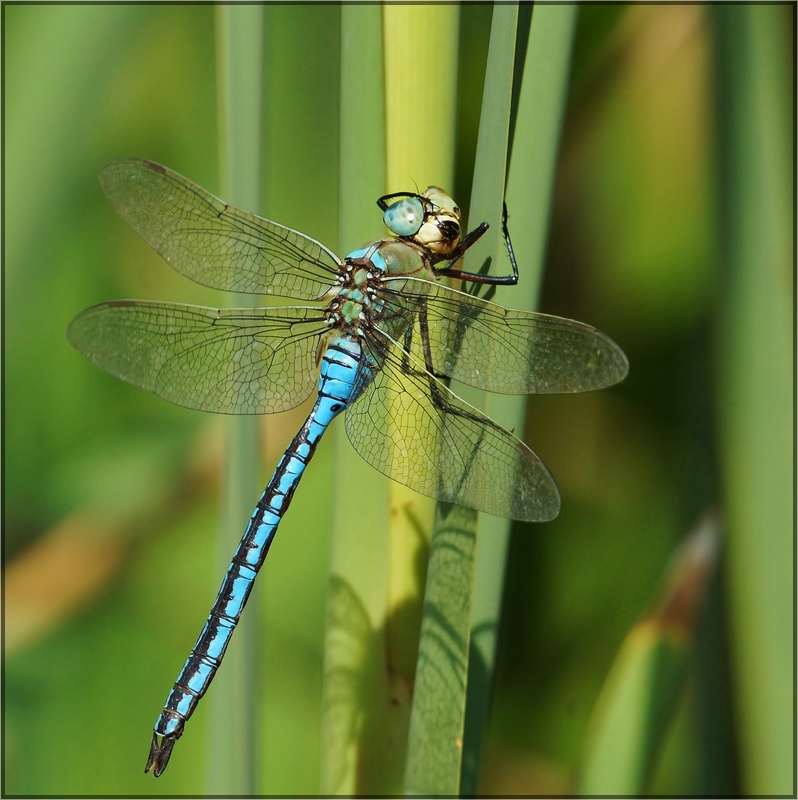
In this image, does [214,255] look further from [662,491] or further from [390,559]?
[662,491]

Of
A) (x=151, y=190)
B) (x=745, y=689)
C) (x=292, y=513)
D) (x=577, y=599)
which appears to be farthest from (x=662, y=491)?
(x=151, y=190)

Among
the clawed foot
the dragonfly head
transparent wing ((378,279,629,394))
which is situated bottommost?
the clawed foot

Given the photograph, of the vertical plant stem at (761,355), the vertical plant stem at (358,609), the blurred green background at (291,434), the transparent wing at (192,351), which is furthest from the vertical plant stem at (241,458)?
the vertical plant stem at (761,355)

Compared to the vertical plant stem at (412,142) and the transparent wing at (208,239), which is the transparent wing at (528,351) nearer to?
the vertical plant stem at (412,142)

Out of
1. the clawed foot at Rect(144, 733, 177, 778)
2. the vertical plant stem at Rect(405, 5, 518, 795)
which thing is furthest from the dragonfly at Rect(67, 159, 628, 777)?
the vertical plant stem at Rect(405, 5, 518, 795)

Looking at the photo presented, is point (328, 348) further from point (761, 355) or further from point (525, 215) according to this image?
point (761, 355)

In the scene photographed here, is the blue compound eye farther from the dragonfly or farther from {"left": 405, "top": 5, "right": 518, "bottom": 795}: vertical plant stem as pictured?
{"left": 405, "top": 5, "right": 518, "bottom": 795}: vertical plant stem
